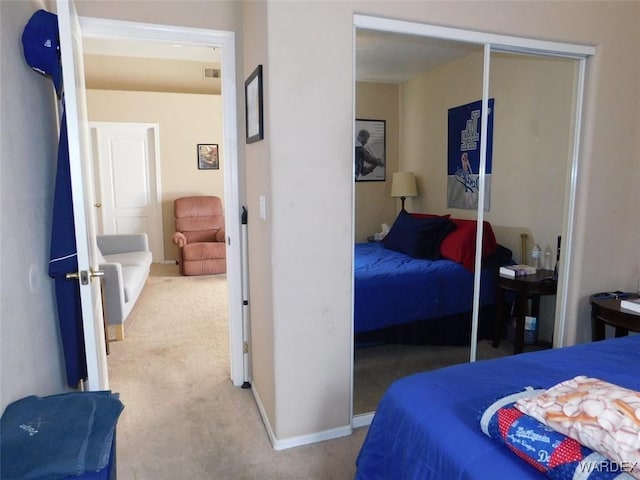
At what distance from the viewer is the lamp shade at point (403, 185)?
2.39 metres

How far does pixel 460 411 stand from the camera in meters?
1.24

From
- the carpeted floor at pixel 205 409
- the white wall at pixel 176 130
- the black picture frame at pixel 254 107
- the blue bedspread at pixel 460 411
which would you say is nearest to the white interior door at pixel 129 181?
the white wall at pixel 176 130

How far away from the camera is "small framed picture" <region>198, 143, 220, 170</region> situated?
22.0 ft

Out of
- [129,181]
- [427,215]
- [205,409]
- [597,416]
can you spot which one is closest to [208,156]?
[129,181]

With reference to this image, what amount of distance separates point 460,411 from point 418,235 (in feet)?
4.40

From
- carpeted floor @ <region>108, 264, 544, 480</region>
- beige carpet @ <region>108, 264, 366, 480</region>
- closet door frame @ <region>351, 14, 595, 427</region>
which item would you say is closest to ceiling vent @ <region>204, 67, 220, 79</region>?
beige carpet @ <region>108, 264, 366, 480</region>

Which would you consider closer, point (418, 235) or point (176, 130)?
point (418, 235)

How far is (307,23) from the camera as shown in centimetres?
194

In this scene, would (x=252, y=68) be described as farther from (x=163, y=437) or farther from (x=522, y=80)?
(x=163, y=437)

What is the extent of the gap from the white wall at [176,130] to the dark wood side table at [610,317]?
5.36 m

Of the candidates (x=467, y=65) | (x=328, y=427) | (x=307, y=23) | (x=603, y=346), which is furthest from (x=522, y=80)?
(x=328, y=427)

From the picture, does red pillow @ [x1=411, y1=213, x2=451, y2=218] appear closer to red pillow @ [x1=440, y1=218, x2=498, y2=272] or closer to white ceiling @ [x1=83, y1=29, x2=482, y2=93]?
red pillow @ [x1=440, y1=218, x2=498, y2=272]

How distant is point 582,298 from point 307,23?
2289 millimetres

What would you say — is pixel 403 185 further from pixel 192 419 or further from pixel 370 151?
pixel 192 419
